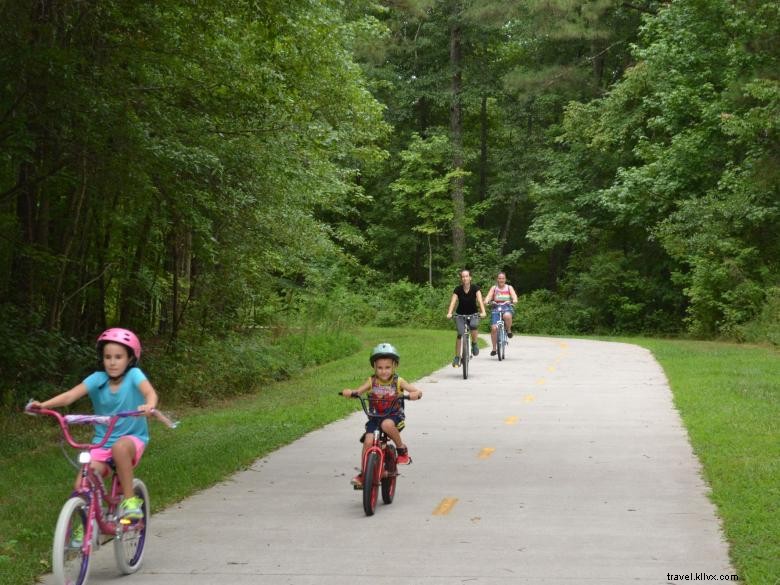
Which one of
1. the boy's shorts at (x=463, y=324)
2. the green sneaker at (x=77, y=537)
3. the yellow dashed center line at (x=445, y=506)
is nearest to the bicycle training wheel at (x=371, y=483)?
the yellow dashed center line at (x=445, y=506)

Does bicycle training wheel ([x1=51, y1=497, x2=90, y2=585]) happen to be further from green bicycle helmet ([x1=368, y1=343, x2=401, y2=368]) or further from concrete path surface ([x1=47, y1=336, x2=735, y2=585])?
green bicycle helmet ([x1=368, y1=343, x2=401, y2=368])

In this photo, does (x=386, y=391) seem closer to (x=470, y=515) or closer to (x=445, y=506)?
(x=445, y=506)

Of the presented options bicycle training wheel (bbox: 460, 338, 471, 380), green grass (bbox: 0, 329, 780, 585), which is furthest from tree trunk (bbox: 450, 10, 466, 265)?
bicycle training wheel (bbox: 460, 338, 471, 380)

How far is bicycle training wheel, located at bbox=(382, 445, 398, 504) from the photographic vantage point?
358 inches

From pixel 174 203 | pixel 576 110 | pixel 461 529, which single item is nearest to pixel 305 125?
pixel 174 203

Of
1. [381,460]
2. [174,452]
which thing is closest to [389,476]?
[381,460]

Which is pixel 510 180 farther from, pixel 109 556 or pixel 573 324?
pixel 109 556

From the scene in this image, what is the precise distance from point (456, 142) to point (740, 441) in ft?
140

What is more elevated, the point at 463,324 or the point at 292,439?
the point at 463,324

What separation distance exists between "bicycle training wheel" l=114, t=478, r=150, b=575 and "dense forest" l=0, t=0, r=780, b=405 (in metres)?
7.31

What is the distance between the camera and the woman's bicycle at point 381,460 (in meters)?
8.70

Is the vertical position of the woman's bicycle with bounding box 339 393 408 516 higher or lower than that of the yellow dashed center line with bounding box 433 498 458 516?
higher

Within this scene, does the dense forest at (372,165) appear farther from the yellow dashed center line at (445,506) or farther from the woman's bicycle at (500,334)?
the yellow dashed center line at (445,506)

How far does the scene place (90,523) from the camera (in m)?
6.40
